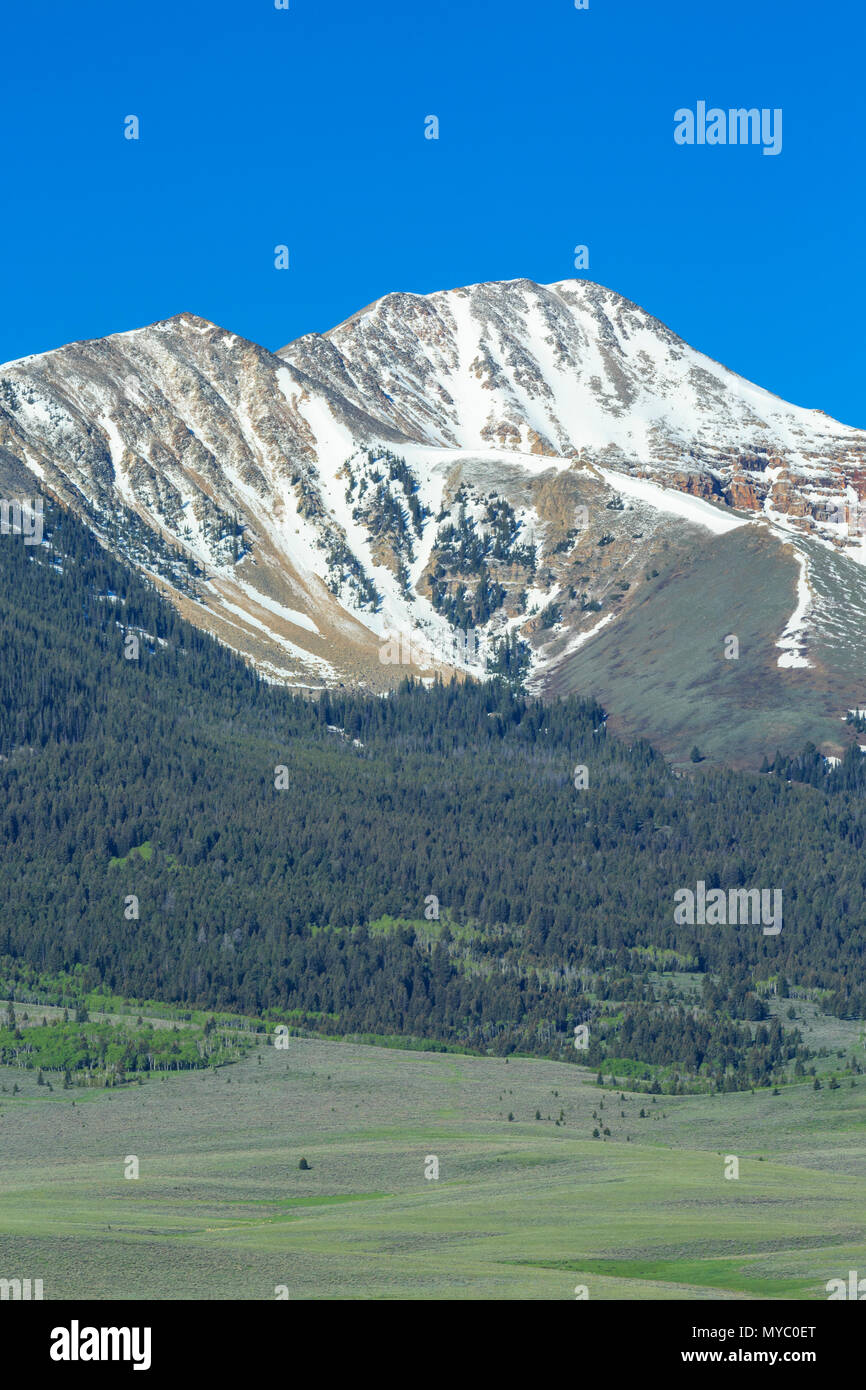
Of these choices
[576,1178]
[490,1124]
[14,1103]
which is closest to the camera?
[576,1178]

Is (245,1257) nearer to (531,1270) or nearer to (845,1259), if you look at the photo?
(531,1270)

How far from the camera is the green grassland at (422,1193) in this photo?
84.9m

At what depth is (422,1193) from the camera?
4843 inches

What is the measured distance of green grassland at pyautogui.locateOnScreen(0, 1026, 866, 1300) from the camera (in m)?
84.9
